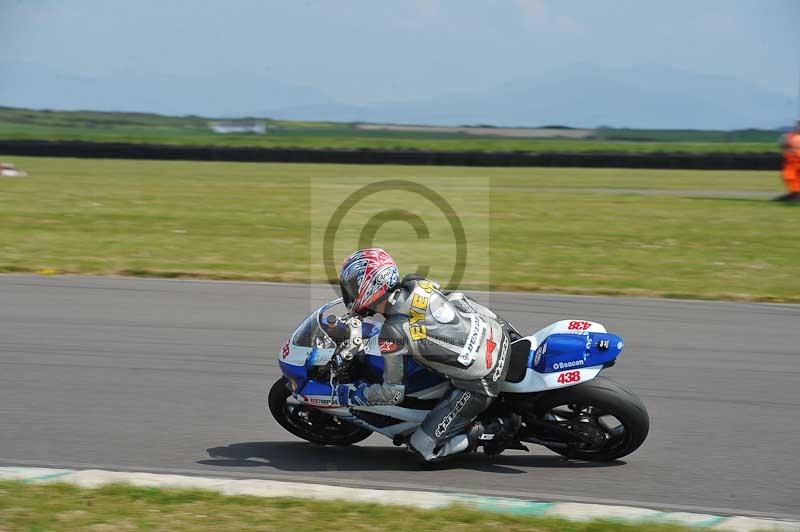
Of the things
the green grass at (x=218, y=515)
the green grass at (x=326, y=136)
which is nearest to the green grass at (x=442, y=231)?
the green grass at (x=218, y=515)

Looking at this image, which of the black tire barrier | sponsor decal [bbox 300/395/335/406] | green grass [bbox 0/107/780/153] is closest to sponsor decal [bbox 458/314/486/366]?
sponsor decal [bbox 300/395/335/406]

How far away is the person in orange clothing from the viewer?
20.8 m

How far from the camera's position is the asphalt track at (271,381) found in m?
5.49

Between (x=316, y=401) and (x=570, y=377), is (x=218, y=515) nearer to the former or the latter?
(x=316, y=401)

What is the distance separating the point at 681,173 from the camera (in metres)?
32.4

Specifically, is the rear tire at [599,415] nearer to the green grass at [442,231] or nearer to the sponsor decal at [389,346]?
the sponsor decal at [389,346]

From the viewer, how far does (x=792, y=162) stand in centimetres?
2092

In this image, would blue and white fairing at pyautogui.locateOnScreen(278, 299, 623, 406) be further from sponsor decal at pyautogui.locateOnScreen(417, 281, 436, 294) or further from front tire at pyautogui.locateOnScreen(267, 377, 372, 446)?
sponsor decal at pyautogui.locateOnScreen(417, 281, 436, 294)

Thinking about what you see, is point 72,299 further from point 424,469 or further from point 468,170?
point 468,170

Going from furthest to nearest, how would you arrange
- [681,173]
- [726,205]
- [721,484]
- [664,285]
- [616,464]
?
[681,173] → [726,205] → [664,285] → [616,464] → [721,484]

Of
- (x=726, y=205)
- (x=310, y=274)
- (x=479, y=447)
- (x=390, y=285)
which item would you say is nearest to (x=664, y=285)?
(x=310, y=274)

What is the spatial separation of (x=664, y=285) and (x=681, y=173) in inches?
854

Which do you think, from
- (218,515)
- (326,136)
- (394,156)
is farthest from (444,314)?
(326,136)

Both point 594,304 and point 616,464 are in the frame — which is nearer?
→ point 616,464
